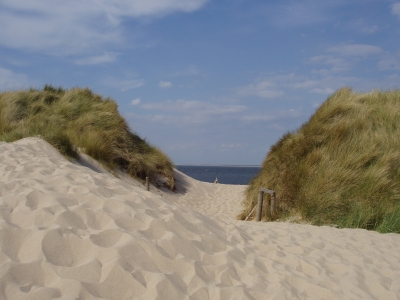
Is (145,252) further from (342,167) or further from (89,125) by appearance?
(89,125)

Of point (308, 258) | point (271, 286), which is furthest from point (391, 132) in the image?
point (271, 286)

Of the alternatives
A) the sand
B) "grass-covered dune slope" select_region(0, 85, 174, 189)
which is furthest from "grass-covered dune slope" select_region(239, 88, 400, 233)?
"grass-covered dune slope" select_region(0, 85, 174, 189)

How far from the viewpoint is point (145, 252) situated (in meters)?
3.04

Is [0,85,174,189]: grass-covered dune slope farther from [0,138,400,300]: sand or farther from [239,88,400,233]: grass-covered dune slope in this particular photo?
[0,138,400,300]: sand

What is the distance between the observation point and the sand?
2.53 metres

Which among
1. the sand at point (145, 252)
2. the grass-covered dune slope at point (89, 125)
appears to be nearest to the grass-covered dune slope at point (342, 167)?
the sand at point (145, 252)

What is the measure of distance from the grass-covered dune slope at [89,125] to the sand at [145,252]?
6.19 meters

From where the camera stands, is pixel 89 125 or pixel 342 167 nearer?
pixel 342 167

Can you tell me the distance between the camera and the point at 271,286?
3.12 meters

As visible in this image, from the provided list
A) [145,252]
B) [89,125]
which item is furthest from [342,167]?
[89,125]

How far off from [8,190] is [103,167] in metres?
7.09

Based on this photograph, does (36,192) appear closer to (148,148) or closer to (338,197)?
(338,197)

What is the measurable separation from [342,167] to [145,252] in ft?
18.0

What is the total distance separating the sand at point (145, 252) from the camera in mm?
2529
